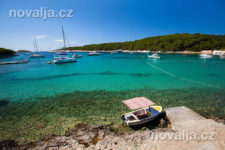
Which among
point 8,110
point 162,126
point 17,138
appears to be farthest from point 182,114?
point 8,110

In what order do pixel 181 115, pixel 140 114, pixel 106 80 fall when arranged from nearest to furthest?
pixel 140 114 < pixel 181 115 < pixel 106 80

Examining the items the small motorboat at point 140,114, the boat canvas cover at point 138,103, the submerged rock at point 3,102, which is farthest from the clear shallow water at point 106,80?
the small motorboat at point 140,114

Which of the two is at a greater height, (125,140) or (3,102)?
(125,140)

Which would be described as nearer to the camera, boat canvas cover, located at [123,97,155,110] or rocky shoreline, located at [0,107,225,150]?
rocky shoreline, located at [0,107,225,150]

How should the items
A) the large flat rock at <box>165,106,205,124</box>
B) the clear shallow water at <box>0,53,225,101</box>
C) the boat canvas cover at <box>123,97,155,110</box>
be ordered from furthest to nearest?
the clear shallow water at <box>0,53,225,101</box> → the boat canvas cover at <box>123,97,155,110</box> → the large flat rock at <box>165,106,205,124</box>

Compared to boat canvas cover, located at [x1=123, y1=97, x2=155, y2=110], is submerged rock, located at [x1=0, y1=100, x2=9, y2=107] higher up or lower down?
lower down

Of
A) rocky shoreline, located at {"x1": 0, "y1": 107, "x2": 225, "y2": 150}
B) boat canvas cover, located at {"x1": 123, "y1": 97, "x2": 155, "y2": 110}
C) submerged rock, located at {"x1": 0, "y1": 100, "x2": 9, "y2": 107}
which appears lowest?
submerged rock, located at {"x1": 0, "y1": 100, "x2": 9, "y2": 107}

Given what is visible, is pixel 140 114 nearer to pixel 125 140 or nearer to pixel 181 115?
pixel 125 140

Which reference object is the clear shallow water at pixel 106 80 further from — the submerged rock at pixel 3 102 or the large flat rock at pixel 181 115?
the large flat rock at pixel 181 115

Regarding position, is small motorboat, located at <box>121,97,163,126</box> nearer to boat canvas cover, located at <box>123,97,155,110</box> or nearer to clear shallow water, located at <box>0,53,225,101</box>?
boat canvas cover, located at <box>123,97,155,110</box>

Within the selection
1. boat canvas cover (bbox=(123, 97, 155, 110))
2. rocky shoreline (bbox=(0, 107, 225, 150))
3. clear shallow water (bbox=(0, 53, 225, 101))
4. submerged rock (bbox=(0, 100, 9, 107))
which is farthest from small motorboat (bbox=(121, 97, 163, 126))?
submerged rock (bbox=(0, 100, 9, 107))

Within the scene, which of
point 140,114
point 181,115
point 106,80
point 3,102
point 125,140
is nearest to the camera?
point 125,140

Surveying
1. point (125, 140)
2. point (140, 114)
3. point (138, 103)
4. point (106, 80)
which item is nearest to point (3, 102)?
point (106, 80)

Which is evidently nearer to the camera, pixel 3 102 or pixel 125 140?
pixel 125 140
